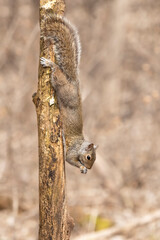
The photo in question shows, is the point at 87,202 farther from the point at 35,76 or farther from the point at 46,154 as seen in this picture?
the point at 46,154

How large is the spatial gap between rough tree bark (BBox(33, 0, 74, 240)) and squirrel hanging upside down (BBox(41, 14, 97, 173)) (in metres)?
0.08

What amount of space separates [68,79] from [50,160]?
761mm

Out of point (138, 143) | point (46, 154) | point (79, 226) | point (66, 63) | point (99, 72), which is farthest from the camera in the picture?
point (99, 72)

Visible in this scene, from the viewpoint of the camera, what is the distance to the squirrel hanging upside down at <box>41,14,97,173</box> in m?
2.44

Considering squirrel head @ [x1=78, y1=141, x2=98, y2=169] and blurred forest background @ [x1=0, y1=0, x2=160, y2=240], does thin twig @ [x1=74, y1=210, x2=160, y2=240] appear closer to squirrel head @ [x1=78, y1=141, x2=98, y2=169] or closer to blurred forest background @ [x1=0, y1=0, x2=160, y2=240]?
blurred forest background @ [x1=0, y1=0, x2=160, y2=240]

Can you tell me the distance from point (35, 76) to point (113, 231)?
12.0 ft

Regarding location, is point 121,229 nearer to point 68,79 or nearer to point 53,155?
point 68,79

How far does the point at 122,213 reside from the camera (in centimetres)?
582

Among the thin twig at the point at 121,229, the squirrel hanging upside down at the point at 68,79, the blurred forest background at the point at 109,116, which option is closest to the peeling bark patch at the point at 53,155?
the squirrel hanging upside down at the point at 68,79

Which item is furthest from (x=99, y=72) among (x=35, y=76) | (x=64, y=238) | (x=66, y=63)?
(x=64, y=238)

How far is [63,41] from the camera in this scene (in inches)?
101

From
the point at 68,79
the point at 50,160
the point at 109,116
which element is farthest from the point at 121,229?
the point at 109,116

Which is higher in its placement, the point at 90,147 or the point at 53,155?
the point at 90,147

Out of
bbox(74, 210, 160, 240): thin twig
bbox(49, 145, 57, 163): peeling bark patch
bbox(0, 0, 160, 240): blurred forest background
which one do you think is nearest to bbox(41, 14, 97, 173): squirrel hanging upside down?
bbox(49, 145, 57, 163): peeling bark patch
